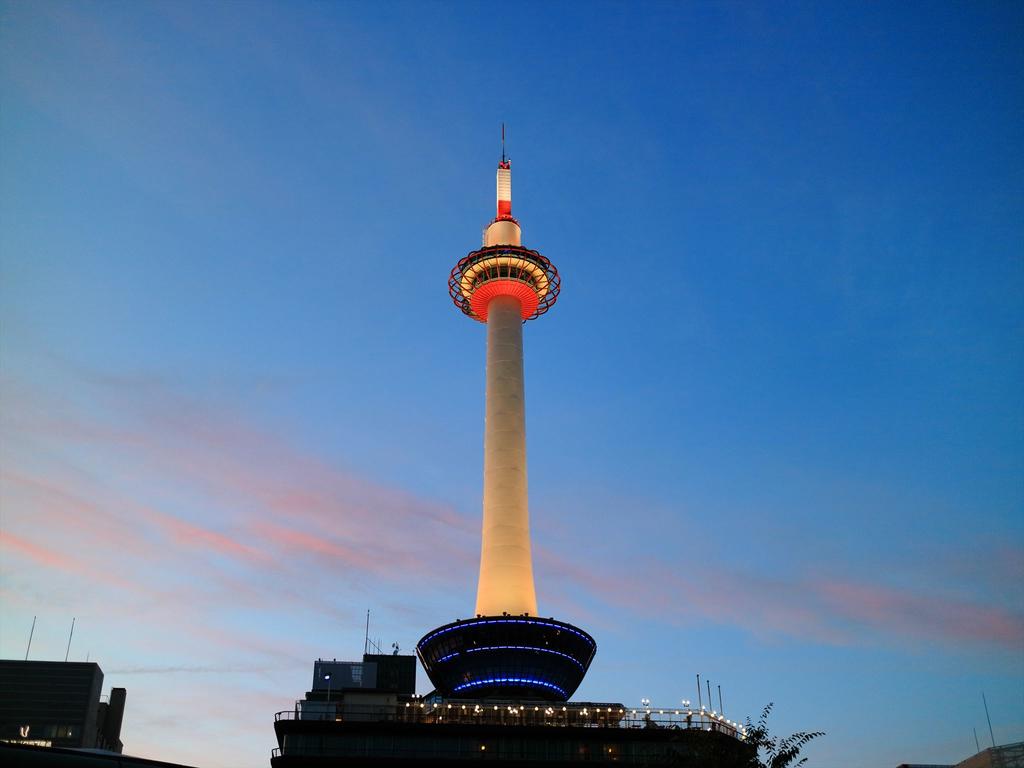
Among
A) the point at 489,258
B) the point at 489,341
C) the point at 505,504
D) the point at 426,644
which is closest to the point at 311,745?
the point at 426,644

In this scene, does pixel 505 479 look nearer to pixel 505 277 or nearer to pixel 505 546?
pixel 505 546

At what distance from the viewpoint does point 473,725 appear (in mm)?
104562

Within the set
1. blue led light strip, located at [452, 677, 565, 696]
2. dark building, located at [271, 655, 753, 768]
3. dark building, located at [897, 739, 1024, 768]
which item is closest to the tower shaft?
blue led light strip, located at [452, 677, 565, 696]

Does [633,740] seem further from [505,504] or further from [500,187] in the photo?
[500,187]

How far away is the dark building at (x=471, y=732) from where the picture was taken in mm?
102250

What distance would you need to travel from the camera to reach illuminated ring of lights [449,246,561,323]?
145 m

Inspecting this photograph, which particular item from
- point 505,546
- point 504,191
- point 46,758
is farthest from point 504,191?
point 46,758

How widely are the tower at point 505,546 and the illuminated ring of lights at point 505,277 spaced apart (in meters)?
0.14

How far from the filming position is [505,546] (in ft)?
401

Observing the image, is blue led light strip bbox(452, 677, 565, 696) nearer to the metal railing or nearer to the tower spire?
the metal railing

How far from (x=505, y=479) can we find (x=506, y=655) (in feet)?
75.8

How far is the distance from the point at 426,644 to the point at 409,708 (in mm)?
15038

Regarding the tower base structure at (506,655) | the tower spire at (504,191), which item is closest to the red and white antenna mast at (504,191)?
the tower spire at (504,191)

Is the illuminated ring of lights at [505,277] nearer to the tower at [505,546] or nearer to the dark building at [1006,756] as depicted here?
the tower at [505,546]
